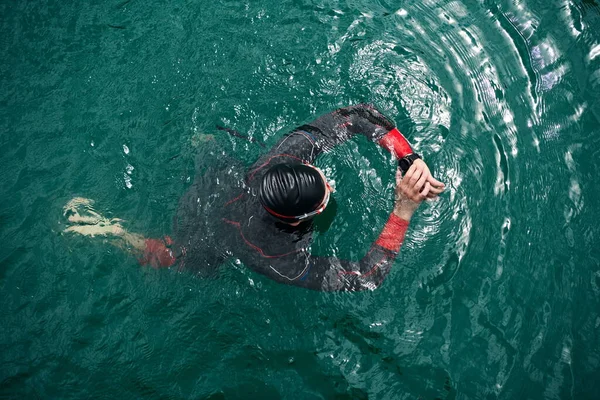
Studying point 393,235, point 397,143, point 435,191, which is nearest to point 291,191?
point 393,235

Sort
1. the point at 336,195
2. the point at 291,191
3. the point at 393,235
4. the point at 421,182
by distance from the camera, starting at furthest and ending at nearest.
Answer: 1. the point at 336,195
2. the point at 393,235
3. the point at 421,182
4. the point at 291,191

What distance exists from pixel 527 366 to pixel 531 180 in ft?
7.58

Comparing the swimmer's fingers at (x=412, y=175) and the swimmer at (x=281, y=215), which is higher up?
the swimmer's fingers at (x=412, y=175)

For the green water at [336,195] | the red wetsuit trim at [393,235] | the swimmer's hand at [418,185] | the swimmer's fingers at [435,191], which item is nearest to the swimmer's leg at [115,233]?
the green water at [336,195]

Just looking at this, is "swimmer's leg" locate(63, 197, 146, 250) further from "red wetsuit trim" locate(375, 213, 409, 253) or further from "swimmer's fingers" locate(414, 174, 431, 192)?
"swimmer's fingers" locate(414, 174, 431, 192)

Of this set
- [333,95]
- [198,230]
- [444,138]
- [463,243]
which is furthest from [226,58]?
[463,243]

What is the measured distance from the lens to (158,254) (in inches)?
177

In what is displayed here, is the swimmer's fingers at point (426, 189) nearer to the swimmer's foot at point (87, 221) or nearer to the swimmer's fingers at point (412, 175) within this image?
the swimmer's fingers at point (412, 175)

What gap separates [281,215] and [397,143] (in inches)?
69.2

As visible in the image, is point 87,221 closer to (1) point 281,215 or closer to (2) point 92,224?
(2) point 92,224

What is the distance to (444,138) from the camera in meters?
5.26

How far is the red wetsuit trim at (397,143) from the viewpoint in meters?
4.48

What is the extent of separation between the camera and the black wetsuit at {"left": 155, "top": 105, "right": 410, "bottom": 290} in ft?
12.7

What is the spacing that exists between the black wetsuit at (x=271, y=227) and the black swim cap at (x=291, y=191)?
349mm
